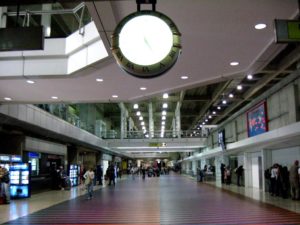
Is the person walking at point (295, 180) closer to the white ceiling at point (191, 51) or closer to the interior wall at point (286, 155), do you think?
the interior wall at point (286, 155)

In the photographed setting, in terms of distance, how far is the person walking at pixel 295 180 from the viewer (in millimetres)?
13609

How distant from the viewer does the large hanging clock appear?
2857 millimetres

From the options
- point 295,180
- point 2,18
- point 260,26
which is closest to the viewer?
point 260,26

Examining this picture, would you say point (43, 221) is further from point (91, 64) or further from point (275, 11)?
point (275, 11)

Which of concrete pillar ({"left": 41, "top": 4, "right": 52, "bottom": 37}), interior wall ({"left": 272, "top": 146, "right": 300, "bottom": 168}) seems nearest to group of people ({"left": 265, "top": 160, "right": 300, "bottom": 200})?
interior wall ({"left": 272, "top": 146, "right": 300, "bottom": 168})

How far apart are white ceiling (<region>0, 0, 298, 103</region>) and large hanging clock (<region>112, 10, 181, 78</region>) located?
1762mm

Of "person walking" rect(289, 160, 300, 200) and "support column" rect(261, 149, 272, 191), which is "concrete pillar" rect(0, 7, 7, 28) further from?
"support column" rect(261, 149, 272, 191)

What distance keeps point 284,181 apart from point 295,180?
161 centimetres

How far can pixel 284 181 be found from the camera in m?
15.3

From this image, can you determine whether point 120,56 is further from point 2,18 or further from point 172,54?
point 2,18

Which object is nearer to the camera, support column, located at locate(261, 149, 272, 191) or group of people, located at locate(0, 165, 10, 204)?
group of people, located at locate(0, 165, 10, 204)

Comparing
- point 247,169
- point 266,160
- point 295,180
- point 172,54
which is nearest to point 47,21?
point 172,54

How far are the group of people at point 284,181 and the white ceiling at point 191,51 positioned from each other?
6.96 meters

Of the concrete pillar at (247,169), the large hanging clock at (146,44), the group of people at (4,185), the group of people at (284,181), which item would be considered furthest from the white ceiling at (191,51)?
the concrete pillar at (247,169)
